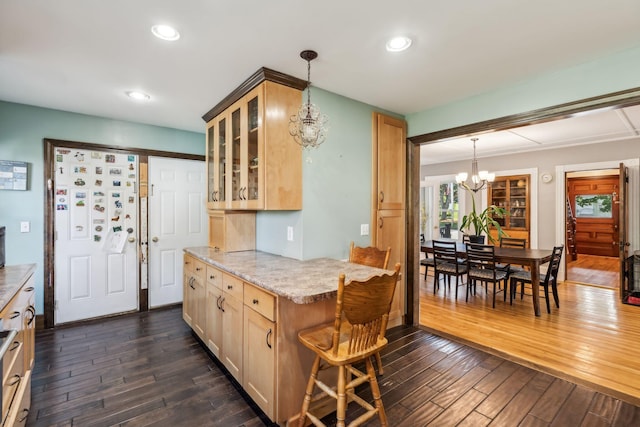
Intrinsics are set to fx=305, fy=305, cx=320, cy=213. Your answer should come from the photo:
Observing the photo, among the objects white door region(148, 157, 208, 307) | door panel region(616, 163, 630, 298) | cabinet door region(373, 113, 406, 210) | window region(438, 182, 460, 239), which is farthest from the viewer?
window region(438, 182, 460, 239)

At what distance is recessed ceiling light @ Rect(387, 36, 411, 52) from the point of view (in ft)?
6.43

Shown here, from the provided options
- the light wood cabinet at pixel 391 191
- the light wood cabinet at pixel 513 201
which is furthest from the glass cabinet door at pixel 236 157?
the light wood cabinet at pixel 513 201

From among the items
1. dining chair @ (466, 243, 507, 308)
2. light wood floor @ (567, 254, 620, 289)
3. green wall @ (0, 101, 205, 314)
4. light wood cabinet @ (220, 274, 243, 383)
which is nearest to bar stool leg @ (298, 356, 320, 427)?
light wood cabinet @ (220, 274, 243, 383)

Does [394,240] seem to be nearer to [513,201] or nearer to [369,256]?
[369,256]

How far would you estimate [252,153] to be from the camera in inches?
104

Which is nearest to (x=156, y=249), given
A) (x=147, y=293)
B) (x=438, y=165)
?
(x=147, y=293)

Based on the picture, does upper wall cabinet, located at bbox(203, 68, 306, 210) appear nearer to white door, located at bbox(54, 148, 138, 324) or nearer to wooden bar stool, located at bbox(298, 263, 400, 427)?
wooden bar stool, located at bbox(298, 263, 400, 427)

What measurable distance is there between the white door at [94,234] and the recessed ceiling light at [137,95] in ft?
3.53

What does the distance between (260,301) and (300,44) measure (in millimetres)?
1689

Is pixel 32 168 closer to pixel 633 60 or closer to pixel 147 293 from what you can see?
pixel 147 293

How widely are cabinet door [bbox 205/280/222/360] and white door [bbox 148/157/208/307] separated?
172cm

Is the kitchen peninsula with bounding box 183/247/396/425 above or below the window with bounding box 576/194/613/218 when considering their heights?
below

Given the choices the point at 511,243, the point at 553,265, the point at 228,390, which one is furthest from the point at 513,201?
the point at 228,390

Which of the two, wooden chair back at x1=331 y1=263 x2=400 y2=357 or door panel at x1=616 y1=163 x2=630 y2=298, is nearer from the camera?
wooden chair back at x1=331 y1=263 x2=400 y2=357
